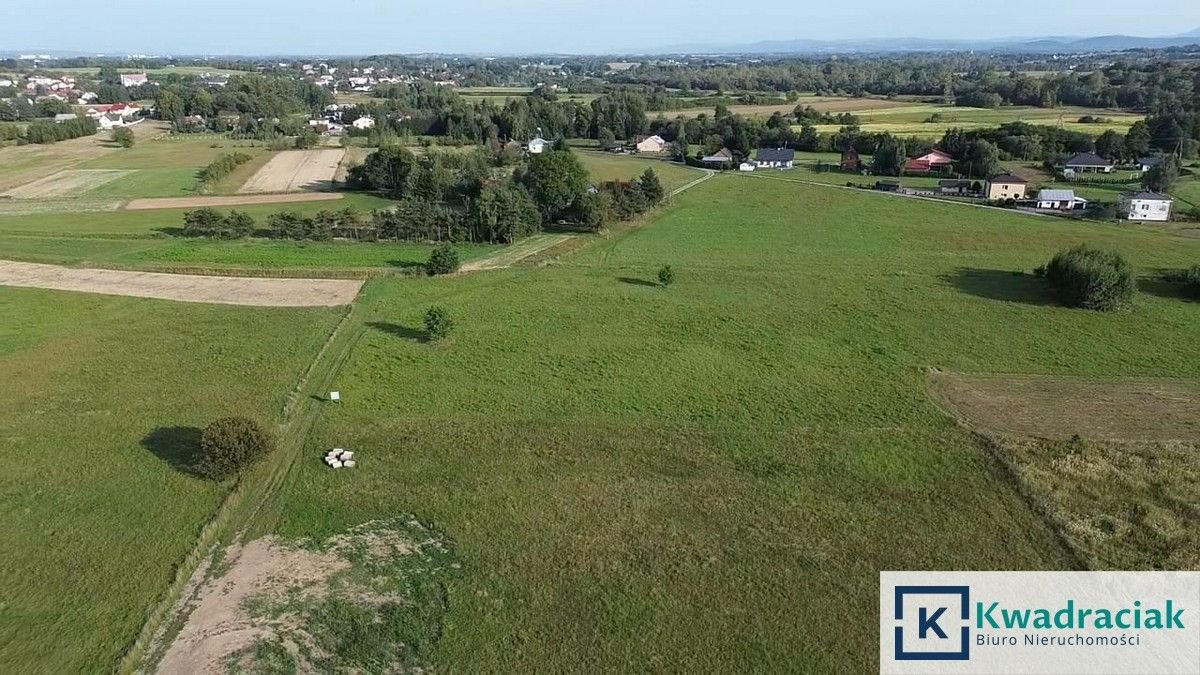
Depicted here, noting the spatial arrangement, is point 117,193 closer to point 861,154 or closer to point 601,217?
point 601,217

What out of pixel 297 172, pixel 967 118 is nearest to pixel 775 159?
pixel 967 118

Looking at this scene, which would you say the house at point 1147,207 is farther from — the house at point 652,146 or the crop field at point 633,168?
the house at point 652,146

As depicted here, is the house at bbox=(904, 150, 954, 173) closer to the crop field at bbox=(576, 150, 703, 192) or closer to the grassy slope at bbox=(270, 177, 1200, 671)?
the crop field at bbox=(576, 150, 703, 192)

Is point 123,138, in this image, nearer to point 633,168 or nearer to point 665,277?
point 633,168

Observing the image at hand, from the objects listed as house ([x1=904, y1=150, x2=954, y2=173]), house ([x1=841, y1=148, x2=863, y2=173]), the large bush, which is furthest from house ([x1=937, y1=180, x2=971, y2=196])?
the large bush

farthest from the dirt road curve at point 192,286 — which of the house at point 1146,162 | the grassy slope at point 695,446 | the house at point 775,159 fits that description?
the house at point 1146,162

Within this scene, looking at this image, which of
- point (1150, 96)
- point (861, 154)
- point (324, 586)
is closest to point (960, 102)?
point (1150, 96)

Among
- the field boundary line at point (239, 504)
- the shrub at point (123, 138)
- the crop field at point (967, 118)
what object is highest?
the crop field at point (967, 118)
